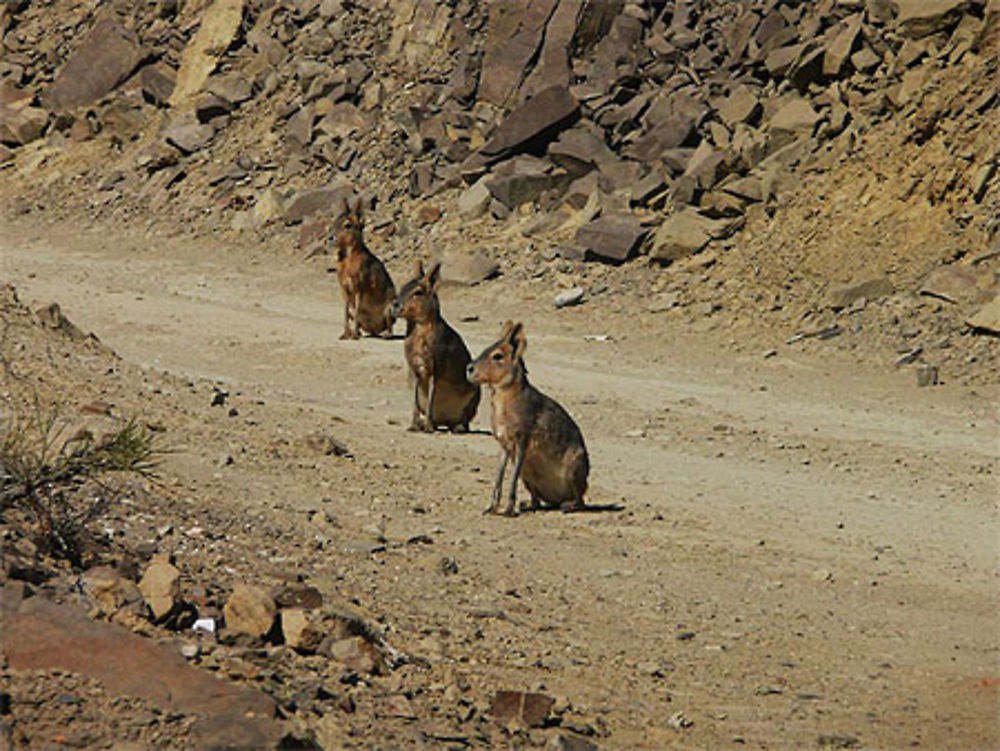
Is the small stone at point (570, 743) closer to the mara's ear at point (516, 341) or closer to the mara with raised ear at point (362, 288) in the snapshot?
the mara's ear at point (516, 341)

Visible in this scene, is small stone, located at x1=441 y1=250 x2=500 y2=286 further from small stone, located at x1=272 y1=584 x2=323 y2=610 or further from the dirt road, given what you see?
small stone, located at x1=272 y1=584 x2=323 y2=610

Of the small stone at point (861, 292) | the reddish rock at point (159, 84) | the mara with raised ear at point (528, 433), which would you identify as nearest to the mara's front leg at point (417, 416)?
the mara with raised ear at point (528, 433)

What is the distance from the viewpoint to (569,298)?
23922mm

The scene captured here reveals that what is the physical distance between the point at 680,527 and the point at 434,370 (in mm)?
4395

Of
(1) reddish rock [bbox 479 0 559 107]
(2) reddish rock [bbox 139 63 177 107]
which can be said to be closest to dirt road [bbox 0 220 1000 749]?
(1) reddish rock [bbox 479 0 559 107]

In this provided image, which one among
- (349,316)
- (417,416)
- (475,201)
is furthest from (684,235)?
(417,416)

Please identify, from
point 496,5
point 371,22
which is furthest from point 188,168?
point 496,5

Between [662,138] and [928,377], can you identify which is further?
[662,138]

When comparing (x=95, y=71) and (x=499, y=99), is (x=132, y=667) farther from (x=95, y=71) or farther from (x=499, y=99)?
(x=95, y=71)

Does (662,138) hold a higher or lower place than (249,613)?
higher

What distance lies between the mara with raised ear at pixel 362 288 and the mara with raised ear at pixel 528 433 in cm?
951

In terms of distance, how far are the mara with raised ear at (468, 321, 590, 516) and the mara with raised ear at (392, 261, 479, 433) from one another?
3.30 metres

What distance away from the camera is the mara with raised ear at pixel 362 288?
22047mm

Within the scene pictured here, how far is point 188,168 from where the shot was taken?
33.4m
